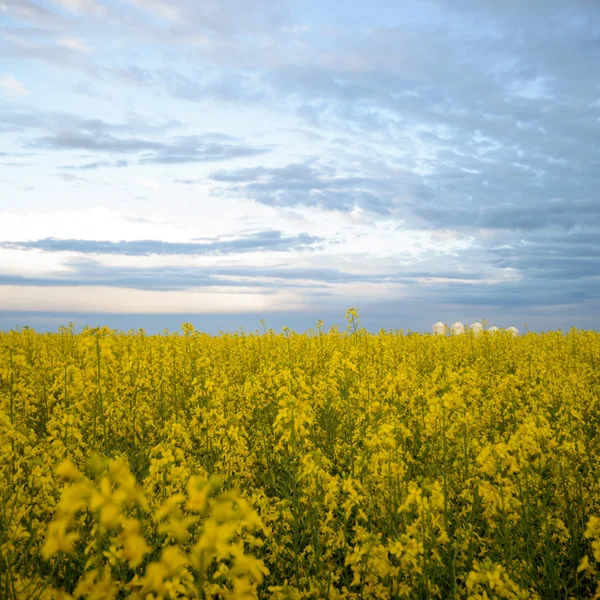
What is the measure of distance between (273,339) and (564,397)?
10929mm

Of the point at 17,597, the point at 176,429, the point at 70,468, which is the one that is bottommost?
the point at 17,597

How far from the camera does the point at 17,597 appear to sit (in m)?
2.71

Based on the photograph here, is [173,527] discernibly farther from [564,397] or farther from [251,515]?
[564,397]

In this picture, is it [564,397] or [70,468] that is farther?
[564,397]

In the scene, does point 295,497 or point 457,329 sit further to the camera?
point 457,329

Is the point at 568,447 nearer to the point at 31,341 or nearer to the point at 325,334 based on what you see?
the point at 325,334

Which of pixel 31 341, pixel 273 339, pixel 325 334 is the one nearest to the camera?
pixel 31 341

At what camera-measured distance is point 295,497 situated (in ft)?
13.5

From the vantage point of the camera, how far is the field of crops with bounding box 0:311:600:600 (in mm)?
1834

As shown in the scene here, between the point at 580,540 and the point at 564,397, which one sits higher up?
the point at 564,397

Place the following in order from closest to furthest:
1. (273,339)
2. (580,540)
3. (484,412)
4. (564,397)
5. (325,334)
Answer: (580,540) → (564,397) → (484,412) → (273,339) → (325,334)

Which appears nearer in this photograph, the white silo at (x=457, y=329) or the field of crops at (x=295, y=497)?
the field of crops at (x=295, y=497)

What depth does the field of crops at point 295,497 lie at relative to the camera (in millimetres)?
1834

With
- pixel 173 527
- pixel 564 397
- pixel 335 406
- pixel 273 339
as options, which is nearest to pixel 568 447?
pixel 564 397
